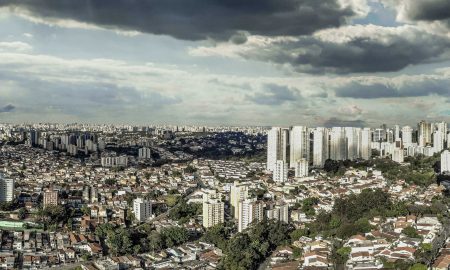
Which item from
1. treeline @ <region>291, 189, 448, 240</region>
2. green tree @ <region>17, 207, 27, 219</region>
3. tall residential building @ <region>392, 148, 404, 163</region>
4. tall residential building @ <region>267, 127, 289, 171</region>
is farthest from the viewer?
tall residential building @ <region>267, 127, 289, 171</region>

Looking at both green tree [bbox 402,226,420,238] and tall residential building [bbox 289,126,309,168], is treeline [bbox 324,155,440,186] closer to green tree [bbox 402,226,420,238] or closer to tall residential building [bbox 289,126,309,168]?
tall residential building [bbox 289,126,309,168]

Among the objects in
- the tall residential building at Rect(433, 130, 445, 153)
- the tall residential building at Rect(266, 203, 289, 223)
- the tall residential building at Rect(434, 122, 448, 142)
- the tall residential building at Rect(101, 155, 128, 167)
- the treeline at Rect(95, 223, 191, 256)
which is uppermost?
the tall residential building at Rect(434, 122, 448, 142)

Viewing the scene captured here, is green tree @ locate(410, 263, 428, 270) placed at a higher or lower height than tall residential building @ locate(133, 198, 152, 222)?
higher

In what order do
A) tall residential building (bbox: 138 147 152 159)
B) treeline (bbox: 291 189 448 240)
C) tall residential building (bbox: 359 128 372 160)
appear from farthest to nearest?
tall residential building (bbox: 138 147 152 159) < tall residential building (bbox: 359 128 372 160) < treeline (bbox: 291 189 448 240)

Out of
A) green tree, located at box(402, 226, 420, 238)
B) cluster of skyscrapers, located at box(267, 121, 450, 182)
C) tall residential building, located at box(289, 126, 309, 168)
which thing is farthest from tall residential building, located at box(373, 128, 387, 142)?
green tree, located at box(402, 226, 420, 238)

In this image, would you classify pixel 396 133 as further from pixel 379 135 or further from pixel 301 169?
pixel 301 169
